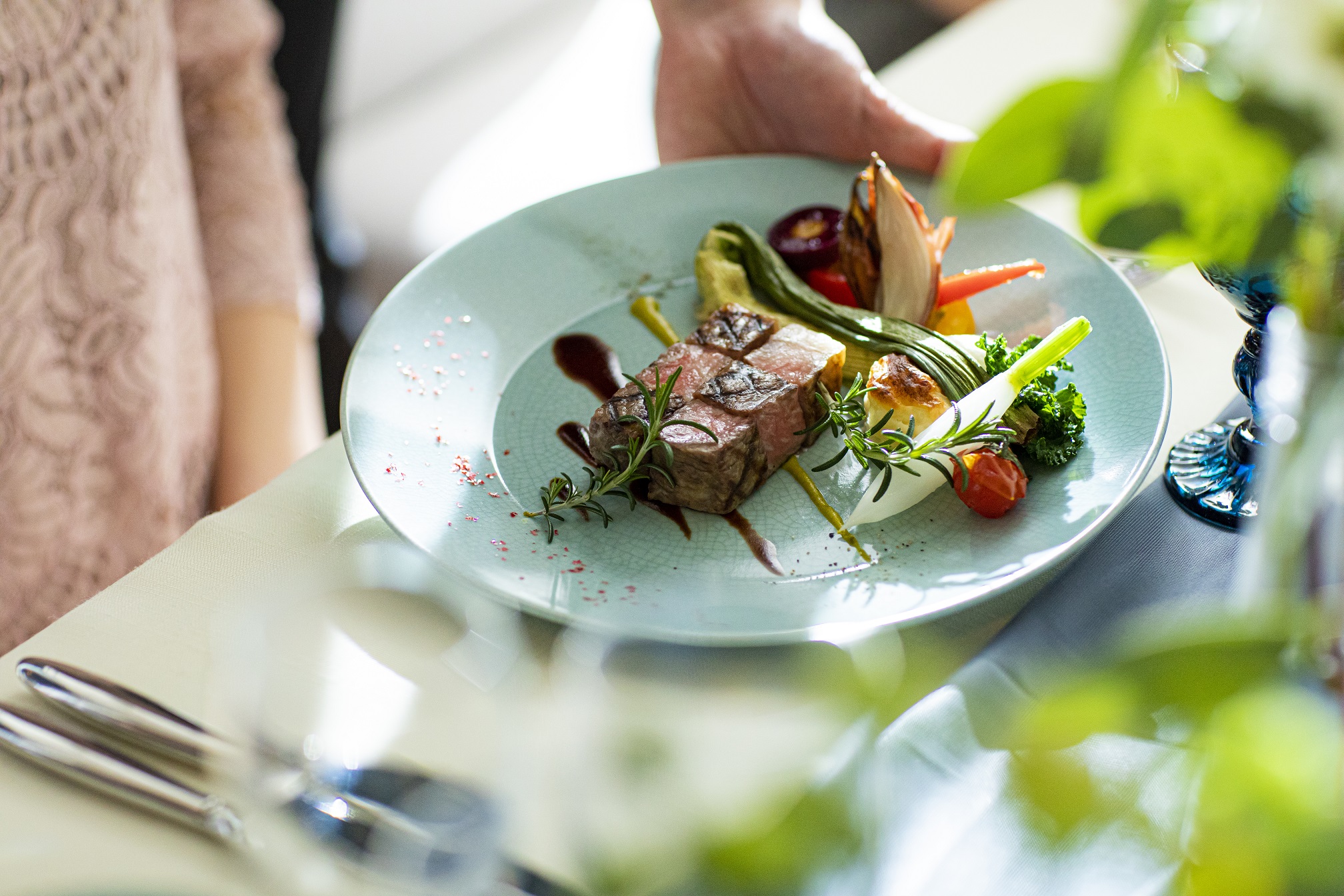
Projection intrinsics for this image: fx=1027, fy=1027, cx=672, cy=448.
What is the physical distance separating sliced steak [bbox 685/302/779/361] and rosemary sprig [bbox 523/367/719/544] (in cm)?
12

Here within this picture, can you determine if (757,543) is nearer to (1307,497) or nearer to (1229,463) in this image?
(1229,463)

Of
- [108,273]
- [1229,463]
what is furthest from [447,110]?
[1229,463]

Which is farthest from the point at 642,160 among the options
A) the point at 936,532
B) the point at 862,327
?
the point at 936,532

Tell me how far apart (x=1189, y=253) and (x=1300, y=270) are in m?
0.04

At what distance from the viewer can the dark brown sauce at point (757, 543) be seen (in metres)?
0.82

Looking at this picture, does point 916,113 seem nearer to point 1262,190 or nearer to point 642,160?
point 1262,190

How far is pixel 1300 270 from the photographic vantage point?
325mm

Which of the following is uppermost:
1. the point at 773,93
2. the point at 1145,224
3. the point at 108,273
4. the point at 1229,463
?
the point at 1145,224

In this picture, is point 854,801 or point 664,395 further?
point 664,395

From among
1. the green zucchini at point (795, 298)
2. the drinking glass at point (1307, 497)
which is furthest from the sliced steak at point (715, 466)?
the drinking glass at point (1307, 497)

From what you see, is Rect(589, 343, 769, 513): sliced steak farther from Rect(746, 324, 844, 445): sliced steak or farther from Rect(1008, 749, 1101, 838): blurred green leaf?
Rect(1008, 749, 1101, 838): blurred green leaf

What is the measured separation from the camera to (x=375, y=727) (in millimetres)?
460

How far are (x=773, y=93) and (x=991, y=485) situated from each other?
2.36 feet

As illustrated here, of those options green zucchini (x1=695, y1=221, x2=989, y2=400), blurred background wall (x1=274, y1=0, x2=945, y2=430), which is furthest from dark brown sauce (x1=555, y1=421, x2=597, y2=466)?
blurred background wall (x1=274, y1=0, x2=945, y2=430)
